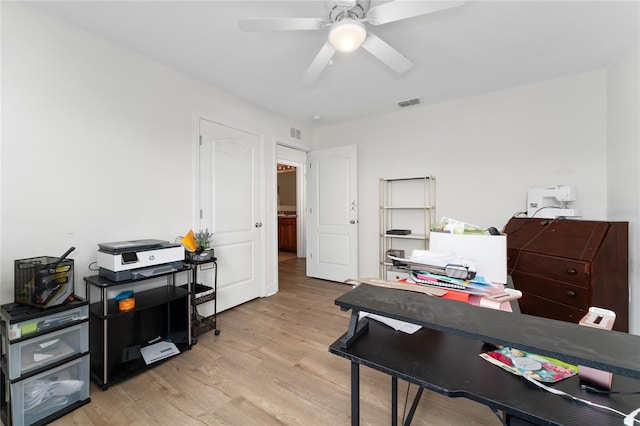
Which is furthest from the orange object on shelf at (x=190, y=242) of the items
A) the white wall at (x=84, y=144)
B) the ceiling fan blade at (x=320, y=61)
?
the ceiling fan blade at (x=320, y=61)

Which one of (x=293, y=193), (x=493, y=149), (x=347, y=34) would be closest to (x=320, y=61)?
(x=347, y=34)

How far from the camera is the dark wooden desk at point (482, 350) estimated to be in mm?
607

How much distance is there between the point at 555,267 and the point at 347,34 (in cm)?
234

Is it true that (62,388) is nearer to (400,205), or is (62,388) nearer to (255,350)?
(255,350)

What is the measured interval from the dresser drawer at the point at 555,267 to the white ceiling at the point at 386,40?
1742 mm

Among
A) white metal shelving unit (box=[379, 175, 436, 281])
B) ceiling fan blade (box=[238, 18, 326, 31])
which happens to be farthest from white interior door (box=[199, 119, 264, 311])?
white metal shelving unit (box=[379, 175, 436, 281])

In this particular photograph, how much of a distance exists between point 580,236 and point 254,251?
317cm

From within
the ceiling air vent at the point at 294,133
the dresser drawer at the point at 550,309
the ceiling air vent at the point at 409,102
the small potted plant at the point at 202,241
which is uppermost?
the ceiling air vent at the point at 409,102

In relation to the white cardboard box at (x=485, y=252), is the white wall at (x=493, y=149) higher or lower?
higher

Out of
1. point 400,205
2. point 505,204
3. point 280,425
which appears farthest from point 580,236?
point 280,425

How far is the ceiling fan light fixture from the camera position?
5.04 ft

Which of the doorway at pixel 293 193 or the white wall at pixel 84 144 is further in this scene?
the doorway at pixel 293 193

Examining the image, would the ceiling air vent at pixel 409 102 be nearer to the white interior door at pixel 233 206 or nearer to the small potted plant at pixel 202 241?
the white interior door at pixel 233 206

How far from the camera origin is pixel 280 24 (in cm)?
155
